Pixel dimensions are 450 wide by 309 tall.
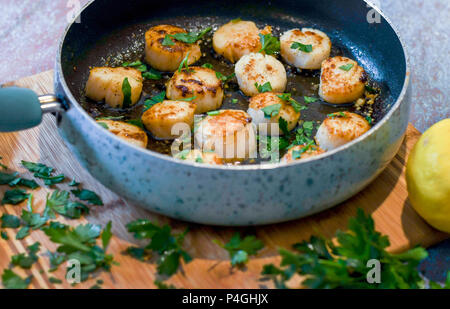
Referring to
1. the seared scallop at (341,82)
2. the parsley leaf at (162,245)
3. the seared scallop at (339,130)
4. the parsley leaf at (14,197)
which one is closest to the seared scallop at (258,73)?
the seared scallop at (341,82)

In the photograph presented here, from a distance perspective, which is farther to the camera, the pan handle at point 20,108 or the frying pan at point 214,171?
the pan handle at point 20,108

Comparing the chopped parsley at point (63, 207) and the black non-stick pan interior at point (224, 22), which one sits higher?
the black non-stick pan interior at point (224, 22)

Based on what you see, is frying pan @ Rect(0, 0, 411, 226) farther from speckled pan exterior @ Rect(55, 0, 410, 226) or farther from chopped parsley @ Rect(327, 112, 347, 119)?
chopped parsley @ Rect(327, 112, 347, 119)

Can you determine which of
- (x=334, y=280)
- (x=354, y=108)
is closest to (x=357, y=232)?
(x=334, y=280)

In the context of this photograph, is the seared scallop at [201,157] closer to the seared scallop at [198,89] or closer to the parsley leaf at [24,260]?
the seared scallop at [198,89]

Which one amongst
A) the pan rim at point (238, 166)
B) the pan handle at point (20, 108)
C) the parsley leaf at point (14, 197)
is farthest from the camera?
Answer: the parsley leaf at point (14, 197)

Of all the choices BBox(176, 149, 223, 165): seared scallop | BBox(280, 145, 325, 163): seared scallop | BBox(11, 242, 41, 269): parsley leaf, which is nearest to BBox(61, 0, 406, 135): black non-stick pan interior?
BBox(280, 145, 325, 163): seared scallop

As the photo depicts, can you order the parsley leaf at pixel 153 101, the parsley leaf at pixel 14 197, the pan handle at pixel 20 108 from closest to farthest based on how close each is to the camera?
the pan handle at pixel 20 108 < the parsley leaf at pixel 14 197 < the parsley leaf at pixel 153 101
